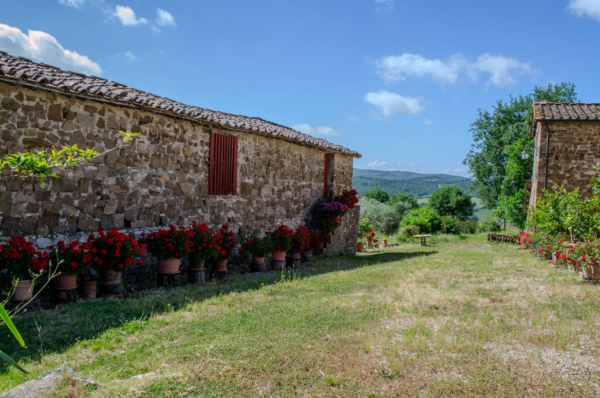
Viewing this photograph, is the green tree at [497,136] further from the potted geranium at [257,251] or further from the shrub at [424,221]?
the potted geranium at [257,251]

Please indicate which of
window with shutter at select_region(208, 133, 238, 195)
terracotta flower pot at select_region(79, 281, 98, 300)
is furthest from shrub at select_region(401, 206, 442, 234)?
terracotta flower pot at select_region(79, 281, 98, 300)

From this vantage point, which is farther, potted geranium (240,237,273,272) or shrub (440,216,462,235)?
shrub (440,216,462,235)

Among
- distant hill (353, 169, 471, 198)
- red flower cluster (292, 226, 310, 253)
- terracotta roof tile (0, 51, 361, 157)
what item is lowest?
red flower cluster (292, 226, 310, 253)

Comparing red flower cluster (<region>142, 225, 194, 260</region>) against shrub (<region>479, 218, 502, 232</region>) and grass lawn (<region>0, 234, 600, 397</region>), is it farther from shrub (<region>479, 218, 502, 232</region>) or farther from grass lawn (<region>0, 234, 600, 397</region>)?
shrub (<region>479, 218, 502, 232</region>)

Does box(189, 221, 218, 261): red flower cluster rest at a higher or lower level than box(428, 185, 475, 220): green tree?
lower

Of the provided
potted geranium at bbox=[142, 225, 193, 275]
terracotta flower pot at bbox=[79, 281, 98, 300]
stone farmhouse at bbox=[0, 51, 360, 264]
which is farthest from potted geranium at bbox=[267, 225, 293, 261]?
terracotta flower pot at bbox=[79, 281, 98, 300]

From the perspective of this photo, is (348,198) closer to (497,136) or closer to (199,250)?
(199,250)

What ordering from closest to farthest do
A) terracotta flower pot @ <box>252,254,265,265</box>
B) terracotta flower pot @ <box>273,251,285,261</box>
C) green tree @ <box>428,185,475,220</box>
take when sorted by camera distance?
1. terracotta flower pot @ <box>252,254,265,265</box>
2. terracotta flower pot @ <box>273,251,285,261</box>
3. green tree @ <box>428,185,475,220</box>

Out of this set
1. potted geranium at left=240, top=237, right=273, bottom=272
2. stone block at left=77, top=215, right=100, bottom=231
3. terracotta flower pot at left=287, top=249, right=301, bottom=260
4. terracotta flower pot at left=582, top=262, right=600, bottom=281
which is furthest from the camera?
terracotta flower pot at left=287, top=249, right=301, bottom=260

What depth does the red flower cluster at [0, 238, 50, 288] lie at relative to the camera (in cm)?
553

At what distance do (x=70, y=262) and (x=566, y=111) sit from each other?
55.7ft

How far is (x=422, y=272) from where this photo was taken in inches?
390

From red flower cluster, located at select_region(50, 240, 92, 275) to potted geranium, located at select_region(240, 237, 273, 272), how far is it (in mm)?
3925

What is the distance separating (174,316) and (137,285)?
2.64 metres
